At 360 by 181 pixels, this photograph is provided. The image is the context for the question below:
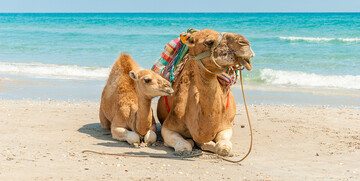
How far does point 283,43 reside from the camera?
29.2 m

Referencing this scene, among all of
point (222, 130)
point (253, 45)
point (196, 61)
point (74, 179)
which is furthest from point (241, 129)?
point (253, 45)

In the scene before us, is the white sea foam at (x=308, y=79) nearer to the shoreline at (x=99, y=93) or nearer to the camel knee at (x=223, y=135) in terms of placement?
the shoreline at (x=99, y=93)

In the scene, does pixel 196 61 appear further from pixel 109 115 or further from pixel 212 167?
pixel 109 115

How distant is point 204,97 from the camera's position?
18.0ft

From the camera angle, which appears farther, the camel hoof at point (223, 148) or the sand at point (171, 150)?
the camel hoof at point (223, 148)

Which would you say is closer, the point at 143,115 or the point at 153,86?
the point at 153,86

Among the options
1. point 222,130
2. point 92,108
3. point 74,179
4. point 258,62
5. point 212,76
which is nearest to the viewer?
point 74,179

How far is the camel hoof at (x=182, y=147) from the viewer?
635cm

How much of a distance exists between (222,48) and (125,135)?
8.53 ft

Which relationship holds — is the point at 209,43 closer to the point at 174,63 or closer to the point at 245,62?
the point at 245,62

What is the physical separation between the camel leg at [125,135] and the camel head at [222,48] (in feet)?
6.34

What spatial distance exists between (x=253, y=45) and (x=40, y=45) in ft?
42.6

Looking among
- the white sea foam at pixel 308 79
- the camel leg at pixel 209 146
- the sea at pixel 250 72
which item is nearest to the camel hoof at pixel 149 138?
the camel leg at pixel 209 146

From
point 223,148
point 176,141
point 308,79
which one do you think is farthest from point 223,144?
point 308,79
